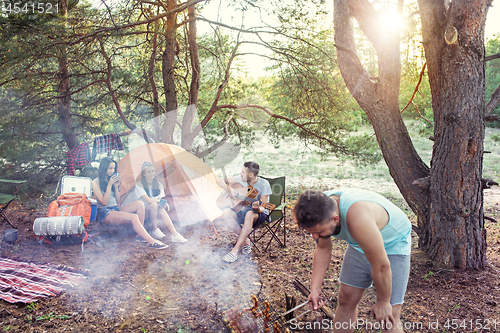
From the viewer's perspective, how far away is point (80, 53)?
5277 millimetres

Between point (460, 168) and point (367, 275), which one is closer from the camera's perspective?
point (367, 275)

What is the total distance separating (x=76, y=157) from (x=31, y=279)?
349 cm

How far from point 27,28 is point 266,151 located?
13050mm

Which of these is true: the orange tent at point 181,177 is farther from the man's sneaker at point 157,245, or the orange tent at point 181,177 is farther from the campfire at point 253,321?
the campfire at point 253,321

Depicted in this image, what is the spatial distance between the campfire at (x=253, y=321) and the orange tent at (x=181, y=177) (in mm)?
2576

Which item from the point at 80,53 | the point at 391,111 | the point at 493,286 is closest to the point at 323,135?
the point at 391,111

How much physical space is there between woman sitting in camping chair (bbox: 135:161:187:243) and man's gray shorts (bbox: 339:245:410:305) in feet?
8.69

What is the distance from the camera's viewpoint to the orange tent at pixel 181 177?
489 cm

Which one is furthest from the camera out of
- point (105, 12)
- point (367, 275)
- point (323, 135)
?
point (323, 135)

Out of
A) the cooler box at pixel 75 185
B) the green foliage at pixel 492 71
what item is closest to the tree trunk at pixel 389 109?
the cooler box at pixel 75 185

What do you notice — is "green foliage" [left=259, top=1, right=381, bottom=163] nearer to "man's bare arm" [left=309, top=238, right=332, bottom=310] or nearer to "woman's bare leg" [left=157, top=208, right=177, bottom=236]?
"woman's bare leg" [left=157, top=208, right=177, bottom=236]

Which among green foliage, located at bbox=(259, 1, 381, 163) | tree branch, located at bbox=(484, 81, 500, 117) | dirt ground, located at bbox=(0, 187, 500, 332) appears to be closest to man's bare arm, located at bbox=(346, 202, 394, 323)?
dirt ground, located at bbox=(0, 187, 500, 332)

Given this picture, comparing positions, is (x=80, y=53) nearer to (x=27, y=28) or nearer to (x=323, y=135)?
(x=27, y=28)

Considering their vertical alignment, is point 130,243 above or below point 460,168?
below
